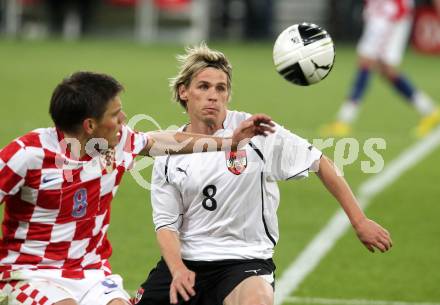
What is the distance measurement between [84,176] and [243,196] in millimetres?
985

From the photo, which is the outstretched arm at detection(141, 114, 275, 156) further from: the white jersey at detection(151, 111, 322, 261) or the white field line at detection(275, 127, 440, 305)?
the white field line at detection(275, 127, 440, 305)

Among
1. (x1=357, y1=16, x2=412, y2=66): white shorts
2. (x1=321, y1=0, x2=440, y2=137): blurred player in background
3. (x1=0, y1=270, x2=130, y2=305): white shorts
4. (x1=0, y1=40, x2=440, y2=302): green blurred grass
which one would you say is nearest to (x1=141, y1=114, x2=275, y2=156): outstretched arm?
(x1=0, y1=270, x2=130, y2=305): white shorts

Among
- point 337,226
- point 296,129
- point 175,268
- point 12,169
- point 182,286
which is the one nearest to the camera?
point 12,169

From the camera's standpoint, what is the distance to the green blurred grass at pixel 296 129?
7.82m

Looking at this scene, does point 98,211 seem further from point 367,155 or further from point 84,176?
point 367,155

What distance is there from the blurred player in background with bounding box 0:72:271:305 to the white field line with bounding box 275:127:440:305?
81.5 inches

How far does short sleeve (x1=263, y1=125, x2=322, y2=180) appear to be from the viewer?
5648mm

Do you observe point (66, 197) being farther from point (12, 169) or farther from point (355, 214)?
point (355, 214)

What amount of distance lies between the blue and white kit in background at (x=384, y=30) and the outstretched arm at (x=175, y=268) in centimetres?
972

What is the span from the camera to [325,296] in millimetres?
7156

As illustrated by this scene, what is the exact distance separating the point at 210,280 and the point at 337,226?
3846 millimetres

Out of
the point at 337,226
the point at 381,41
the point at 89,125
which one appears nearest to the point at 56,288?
the point at 89,125

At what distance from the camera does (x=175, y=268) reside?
5.39 metres

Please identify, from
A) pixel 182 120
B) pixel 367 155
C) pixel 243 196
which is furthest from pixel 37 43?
pixel 243 196
